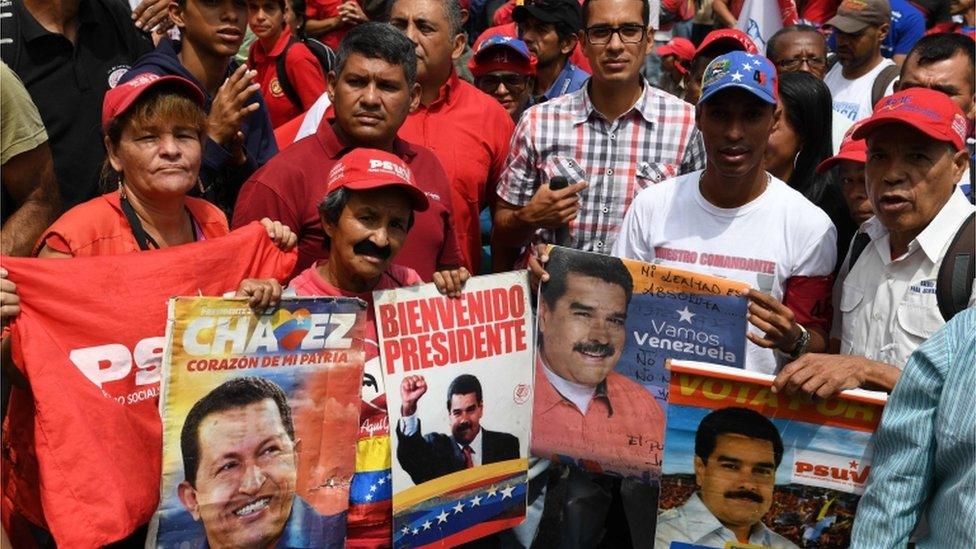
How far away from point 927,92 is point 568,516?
2.09 metres

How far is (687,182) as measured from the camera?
4891 mm

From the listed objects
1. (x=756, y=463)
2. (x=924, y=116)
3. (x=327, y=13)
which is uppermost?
(x=327, y=13)

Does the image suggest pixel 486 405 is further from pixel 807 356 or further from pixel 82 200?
pixel 82 200

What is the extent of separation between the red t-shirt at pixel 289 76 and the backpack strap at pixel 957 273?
3894 millimetres

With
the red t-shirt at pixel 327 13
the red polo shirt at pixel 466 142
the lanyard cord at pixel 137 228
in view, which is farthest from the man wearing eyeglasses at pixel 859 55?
the lanyard cord at pixel 137 228

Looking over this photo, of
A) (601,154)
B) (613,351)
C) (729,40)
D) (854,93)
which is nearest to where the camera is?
(613,351)

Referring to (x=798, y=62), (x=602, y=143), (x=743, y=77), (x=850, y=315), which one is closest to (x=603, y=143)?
(x=602, y=143)

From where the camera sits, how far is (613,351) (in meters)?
4.55

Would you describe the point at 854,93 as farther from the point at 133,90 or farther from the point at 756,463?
the point at 133,90

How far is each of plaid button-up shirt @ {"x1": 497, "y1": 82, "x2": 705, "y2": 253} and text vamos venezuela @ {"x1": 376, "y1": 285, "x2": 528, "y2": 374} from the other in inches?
44.9

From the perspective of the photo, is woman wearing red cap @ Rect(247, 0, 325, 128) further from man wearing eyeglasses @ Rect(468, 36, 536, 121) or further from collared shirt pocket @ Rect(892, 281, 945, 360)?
collared shirt pocket @ Rect(892, 281, 945, 360)

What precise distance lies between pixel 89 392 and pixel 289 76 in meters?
3.56

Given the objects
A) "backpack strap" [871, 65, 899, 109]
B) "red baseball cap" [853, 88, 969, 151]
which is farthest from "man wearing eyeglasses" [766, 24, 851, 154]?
"red baseball cap" [853, 88, 969, 151]

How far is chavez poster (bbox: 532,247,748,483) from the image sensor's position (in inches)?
176
